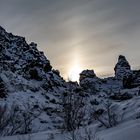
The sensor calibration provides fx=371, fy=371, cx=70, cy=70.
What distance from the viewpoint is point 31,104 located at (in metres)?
57.8

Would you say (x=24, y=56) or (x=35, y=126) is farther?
(x=24, y=56)

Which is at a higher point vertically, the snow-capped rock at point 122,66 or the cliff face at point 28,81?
the snow-capped rock at point 122,66

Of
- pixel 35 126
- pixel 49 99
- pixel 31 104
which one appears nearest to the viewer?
pixel 35 126

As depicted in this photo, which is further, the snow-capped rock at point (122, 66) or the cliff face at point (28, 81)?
the snow-capped rock at point (122, 66)

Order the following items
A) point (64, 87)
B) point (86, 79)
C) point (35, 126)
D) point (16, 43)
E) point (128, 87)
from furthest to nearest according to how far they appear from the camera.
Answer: point (86, 79) < point (128, 87) < point (16, 43) < point (64, 87) < point (35, 126)

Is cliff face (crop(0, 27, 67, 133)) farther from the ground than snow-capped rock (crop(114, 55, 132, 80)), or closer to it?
closer to it

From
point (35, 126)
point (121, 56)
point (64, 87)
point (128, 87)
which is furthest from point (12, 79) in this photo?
point (121, 56)

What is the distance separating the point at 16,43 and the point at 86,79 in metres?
44.2

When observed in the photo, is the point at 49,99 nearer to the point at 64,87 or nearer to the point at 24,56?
the point at 64,87

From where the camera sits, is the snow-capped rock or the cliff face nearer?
the cliff face

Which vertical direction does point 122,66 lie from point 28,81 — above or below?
above

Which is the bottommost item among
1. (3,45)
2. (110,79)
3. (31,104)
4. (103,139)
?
(103,139)

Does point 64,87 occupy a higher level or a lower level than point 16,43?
lower

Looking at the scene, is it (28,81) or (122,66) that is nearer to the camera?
(28,81)
